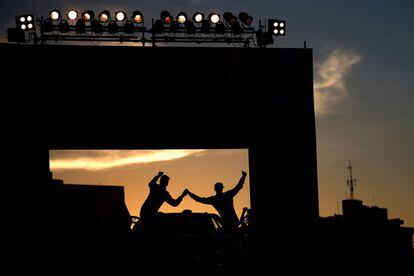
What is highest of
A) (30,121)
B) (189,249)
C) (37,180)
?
(30,121)

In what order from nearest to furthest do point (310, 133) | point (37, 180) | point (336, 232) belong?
point (336, 232) → point (37, 180) → point (310, 133)

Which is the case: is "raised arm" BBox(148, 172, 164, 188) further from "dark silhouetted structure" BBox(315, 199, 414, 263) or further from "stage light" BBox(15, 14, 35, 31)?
"stage light" BBox(15, 14, 35, 31)

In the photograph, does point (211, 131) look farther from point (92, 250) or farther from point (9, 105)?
point (92, 250)

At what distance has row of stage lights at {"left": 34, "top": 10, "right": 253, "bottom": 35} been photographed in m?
26.8

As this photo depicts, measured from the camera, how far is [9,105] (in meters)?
24.7

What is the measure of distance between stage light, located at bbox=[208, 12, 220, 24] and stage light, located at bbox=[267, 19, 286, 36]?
64.2 inches

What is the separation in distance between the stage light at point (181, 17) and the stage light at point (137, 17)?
1135 millimetres

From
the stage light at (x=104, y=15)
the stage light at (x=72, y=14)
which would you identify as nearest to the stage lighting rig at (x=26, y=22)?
the stage light at (x=72, y=14)

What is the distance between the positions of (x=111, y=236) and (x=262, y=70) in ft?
30.2

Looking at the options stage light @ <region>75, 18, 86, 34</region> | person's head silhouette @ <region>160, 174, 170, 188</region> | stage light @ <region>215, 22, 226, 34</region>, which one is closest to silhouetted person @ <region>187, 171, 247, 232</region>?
person's head silhouette @ <region>160, 174, 170, 188</region>

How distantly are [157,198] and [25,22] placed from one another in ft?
26.1

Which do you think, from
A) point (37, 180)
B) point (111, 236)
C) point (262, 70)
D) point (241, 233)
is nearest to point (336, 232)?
point (241, 233)

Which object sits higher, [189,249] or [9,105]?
[9,105]

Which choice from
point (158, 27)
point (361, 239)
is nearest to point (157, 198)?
point (361, 239)
